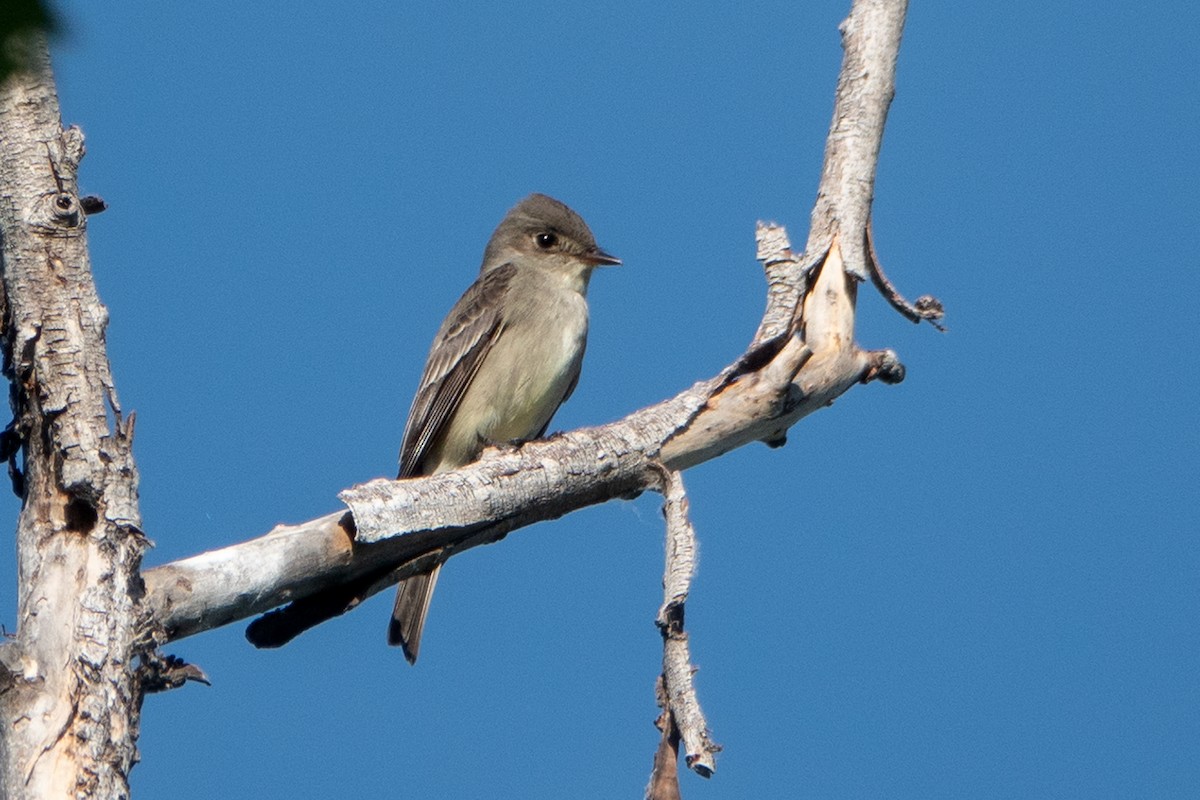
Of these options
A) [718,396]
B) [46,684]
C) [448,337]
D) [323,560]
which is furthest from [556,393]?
[46,684]

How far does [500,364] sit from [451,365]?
34cm

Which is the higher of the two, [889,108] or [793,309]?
[889,108]

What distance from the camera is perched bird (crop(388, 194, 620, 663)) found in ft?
27.4

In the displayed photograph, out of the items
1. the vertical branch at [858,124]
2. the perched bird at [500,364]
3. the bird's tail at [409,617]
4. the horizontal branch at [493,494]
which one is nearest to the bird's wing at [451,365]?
the perched bird at [500,364]

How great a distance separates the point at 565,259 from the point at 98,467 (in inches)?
205

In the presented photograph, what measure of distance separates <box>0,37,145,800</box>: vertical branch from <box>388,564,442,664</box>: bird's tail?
122 inches

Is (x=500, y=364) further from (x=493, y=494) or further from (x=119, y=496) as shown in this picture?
(x=119, y=496)

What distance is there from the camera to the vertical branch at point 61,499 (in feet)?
12.7

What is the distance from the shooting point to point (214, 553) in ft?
15.4

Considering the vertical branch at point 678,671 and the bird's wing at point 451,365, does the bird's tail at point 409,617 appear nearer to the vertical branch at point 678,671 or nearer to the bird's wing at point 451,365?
the bird's wing at point 451,365

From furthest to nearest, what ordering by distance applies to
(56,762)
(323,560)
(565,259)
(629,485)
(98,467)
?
1. (565,259)
2. (629,485)
3. (323,560)
4. (98,467)
5. (56,762)

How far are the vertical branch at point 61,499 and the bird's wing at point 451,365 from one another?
396 cm

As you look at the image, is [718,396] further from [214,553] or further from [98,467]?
[98,467]

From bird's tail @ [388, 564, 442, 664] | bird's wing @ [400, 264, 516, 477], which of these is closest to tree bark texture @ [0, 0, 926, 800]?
bird's tail @ [388, 564, 442, 664]
